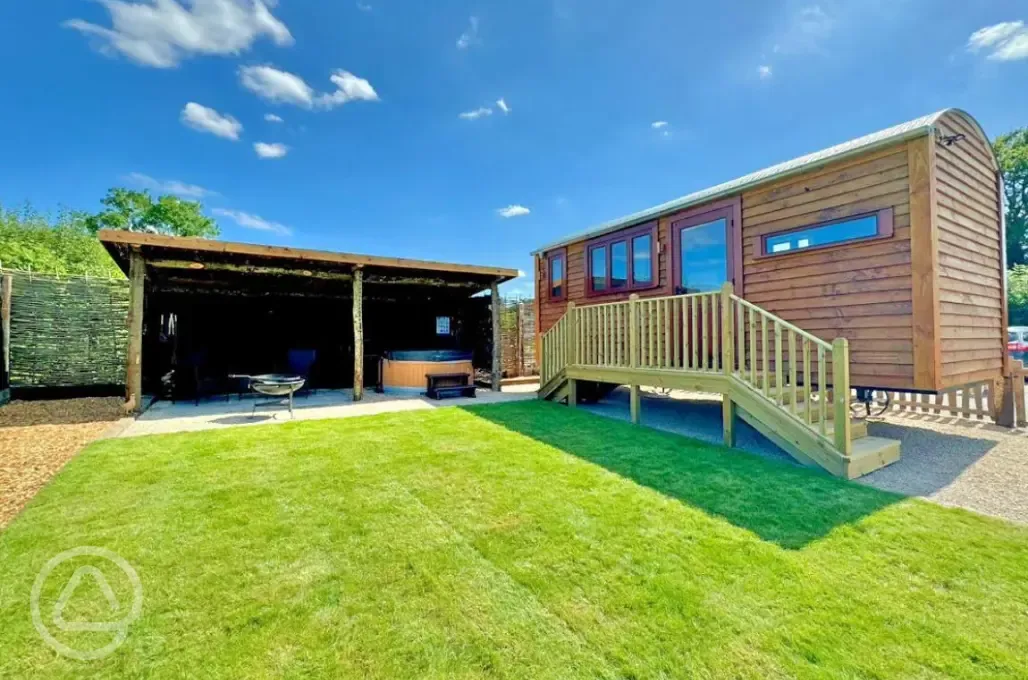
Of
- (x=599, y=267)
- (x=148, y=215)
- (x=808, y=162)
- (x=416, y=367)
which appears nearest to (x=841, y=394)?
(x=808, y=162)

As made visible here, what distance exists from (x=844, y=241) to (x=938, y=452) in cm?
236

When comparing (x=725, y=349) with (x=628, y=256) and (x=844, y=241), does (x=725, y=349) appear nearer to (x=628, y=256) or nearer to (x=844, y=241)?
(x=844, y=241)

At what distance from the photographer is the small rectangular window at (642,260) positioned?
6.74m

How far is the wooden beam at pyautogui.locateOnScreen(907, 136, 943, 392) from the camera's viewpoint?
4.00 m

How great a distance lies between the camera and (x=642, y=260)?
6.91m

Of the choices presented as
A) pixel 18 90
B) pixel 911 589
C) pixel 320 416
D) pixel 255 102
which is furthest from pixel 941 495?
pixel 18 90

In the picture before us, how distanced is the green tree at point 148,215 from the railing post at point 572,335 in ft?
90.6

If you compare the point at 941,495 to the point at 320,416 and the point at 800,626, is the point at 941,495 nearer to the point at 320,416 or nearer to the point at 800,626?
the point at 800,626

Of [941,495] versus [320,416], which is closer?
[941,495]

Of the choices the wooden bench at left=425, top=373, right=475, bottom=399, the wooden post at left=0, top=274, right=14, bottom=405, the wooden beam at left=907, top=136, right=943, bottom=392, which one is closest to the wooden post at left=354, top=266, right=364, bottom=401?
the wooden bench at left=425, top=373, right=475, bottom=399

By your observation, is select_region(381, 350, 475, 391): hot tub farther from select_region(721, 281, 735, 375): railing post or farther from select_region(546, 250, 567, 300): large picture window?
select_region(721, 281, 735, 375): railing post

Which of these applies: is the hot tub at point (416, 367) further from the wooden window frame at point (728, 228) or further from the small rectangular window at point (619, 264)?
the wooden window frame at point (728, 228)

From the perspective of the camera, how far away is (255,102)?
11.9 metres

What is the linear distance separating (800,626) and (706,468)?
2.09m
